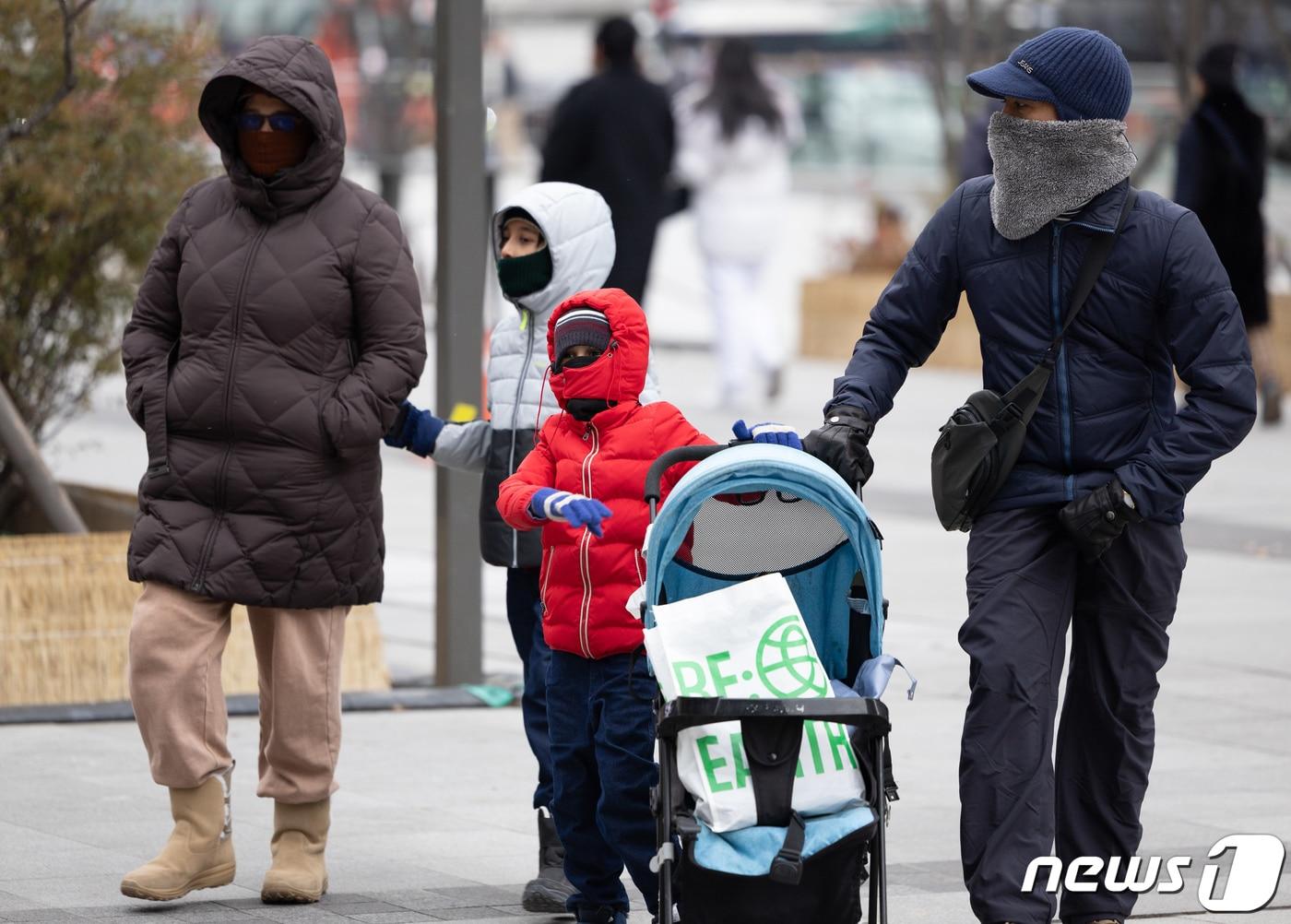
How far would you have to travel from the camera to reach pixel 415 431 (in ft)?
19.1

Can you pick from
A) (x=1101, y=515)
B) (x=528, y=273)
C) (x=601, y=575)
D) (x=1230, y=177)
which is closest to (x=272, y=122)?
(x=528, y=273)

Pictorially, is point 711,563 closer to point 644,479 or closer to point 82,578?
point 644,479

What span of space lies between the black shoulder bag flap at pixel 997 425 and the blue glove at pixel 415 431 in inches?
54.7

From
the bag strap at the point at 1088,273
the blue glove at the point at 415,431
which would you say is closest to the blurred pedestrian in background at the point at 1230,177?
the blue glove at the point at 415,431

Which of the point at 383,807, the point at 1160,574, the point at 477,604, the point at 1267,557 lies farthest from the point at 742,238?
the point at 1160,574

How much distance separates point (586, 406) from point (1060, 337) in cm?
101

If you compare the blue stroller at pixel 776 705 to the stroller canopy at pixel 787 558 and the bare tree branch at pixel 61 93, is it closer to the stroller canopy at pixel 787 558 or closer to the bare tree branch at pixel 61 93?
the stroller canopy at pixel 787 558

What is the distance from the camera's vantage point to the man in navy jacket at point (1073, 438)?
4.93m

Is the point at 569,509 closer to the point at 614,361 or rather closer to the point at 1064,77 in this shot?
the point at 614,361

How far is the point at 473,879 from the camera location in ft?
19.3

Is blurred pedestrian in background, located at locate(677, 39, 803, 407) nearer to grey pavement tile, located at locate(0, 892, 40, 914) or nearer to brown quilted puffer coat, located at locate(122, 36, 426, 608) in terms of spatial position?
brown quilted puffer coat, located at locate(122, 36, 426, 608)

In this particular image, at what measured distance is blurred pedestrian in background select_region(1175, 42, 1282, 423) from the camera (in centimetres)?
1434

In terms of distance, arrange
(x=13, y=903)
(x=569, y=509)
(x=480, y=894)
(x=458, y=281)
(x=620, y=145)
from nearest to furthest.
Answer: (x=569, y=509), (x=13, y=903), (x=480, y=894), (x=458, y=281), (x=620, y=145)

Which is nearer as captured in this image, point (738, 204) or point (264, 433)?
point (264, 433)
